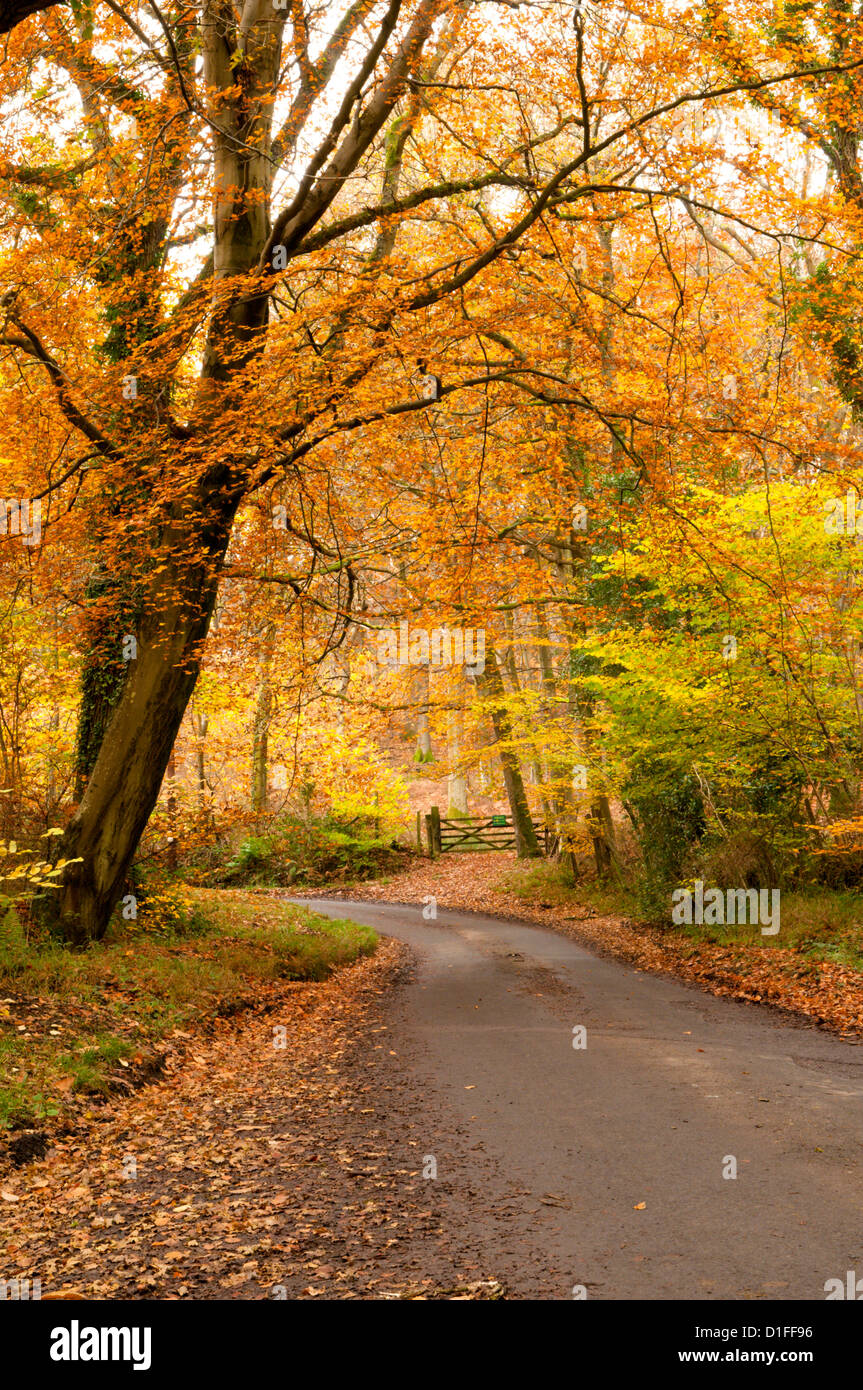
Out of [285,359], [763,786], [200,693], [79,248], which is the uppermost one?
[79,248]

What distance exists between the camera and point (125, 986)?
9.66m

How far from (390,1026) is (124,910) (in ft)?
12.0

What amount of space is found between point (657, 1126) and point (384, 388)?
825 cm

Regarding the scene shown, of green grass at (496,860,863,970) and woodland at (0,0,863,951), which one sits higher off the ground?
woodland at (0,0,863,951)

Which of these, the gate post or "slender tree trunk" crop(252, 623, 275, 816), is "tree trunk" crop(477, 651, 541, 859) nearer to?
the gate post

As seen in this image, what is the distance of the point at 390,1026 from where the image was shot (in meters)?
10.4

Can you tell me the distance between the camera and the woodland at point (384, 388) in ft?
33.1

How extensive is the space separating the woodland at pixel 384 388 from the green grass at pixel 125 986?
0.47 m

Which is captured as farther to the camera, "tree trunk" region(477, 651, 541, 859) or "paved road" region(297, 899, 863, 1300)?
"tree trunk" region(477, 651, 541, 859)

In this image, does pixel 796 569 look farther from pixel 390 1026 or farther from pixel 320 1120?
pixel 320 1120

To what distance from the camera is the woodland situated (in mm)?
10078

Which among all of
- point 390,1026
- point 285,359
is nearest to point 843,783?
point 390,1026

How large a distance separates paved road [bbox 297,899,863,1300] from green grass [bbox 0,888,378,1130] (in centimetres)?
206
